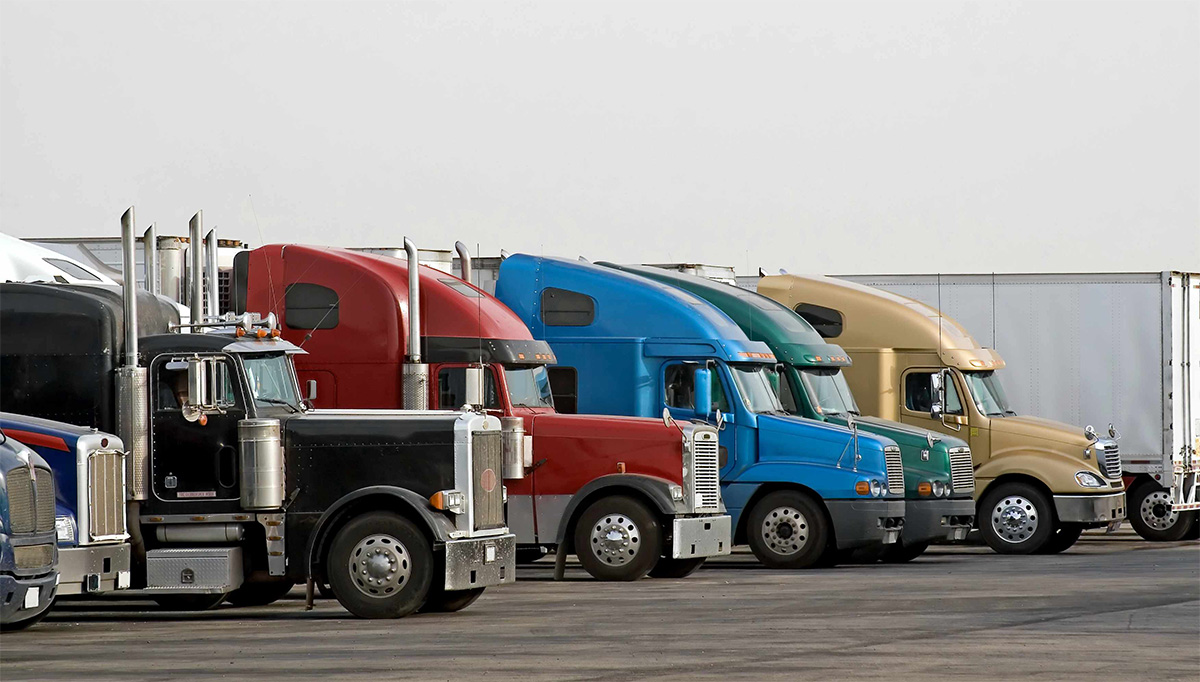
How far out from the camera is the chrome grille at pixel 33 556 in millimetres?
13055

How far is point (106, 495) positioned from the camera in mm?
14867

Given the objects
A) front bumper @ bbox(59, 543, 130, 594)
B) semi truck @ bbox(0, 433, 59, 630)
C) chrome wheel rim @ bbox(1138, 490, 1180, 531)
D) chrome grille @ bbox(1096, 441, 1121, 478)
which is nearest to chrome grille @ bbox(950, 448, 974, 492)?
chrome grille @ bbox(1096, 441, 1121, 478)

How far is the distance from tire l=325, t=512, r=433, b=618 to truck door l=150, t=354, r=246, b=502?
1116 millimetres

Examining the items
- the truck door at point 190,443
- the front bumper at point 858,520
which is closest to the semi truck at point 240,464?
the truck door at point 190,443

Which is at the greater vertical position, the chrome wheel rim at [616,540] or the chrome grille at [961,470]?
the chrome grille at [961,470]

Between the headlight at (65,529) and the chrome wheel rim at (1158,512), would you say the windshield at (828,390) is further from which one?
the headlight at (65,529)

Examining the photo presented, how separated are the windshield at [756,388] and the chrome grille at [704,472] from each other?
1.92 meters

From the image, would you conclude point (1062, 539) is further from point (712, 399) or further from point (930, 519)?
point (712, 399)

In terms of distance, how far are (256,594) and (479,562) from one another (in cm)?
280

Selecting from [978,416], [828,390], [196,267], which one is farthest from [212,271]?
[978,416]

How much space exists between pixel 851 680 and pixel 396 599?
504 centimetres

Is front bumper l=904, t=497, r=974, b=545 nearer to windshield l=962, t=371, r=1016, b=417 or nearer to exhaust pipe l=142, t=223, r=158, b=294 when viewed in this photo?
windshield l=962, t=371, r=1016, b=417

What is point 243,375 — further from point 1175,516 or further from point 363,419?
point 1175,516

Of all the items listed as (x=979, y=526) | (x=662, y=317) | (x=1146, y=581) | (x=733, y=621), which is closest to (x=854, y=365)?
(x=979, y=526)
